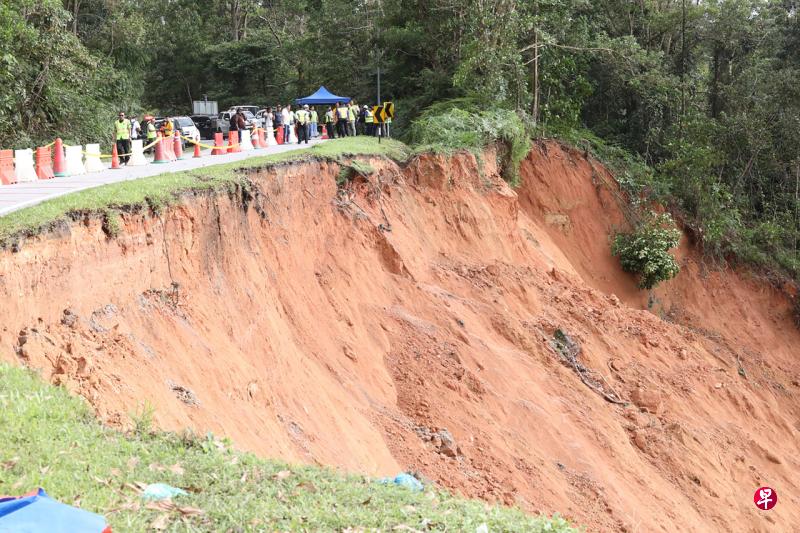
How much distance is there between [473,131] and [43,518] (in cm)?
1850

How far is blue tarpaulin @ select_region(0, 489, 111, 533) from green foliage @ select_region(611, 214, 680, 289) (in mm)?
20221

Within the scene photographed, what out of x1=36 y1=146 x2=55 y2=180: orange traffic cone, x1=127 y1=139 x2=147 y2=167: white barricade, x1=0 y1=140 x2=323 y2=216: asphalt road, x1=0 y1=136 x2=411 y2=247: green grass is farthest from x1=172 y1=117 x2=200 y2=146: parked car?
x1=0 y1=136 x2=411 y2=247: green grass

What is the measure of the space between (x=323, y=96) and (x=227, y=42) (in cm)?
1885

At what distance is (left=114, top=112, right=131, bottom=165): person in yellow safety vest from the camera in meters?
21.4

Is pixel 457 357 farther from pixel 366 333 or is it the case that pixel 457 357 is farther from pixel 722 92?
pixel 722 92

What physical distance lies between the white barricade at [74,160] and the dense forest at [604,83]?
5259mm

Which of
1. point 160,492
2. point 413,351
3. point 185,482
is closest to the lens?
point 160,492

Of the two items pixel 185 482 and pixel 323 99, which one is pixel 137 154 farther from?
pixel 185 482

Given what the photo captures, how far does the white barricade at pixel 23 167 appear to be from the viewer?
16.9 metres

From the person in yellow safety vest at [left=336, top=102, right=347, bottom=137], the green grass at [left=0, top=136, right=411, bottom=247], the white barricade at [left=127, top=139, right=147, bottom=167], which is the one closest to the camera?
the green grass at [left=0, top=136, right=411, bottom=247]

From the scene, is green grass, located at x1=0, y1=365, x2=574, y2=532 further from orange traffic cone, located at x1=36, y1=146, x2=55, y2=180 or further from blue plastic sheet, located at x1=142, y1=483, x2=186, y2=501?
orange traffic cone, located at x1=36, y1=146, x2=55, y2=180

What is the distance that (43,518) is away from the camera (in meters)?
4.98

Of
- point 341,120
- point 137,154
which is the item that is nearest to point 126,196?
point 137,154

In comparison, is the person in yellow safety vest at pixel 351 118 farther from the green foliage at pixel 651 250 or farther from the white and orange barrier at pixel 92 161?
the white and orange barrier at pixel 92 161
